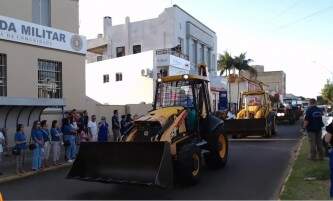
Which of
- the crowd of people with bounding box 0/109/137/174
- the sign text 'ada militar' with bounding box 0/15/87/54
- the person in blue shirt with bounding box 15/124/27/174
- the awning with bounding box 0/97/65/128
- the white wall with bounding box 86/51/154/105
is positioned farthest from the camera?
the white wall with bounding box 86/51/154/105

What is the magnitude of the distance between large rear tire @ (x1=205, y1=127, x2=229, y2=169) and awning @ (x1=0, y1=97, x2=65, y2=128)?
22.1ft

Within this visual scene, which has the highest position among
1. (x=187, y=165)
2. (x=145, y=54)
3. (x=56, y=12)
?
(x=56, y=12)

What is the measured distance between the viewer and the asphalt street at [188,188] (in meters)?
10.2

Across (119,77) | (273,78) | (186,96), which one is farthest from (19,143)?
(273,78)

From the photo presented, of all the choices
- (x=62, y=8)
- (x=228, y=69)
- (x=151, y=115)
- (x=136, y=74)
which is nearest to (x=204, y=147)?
(x=151, y=115)

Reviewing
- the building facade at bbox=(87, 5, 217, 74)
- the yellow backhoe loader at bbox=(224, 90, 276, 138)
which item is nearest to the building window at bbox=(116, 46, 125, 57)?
the building facade at bbox=(87, 5, 217, 74)

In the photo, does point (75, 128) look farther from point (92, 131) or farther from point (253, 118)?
point (253, 118)

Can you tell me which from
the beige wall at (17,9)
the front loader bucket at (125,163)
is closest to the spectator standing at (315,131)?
the front loader bucket at (125,163)

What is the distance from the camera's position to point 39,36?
66.6ft

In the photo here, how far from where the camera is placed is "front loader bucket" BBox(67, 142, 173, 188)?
→ 10164 millimetres

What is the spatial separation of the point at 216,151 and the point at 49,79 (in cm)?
1035

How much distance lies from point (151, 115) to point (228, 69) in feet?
169

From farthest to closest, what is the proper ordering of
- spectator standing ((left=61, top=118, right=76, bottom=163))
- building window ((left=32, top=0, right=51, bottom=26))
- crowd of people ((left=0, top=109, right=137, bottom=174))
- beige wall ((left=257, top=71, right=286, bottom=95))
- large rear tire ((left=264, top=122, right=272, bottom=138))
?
1. beige wall ((left=257, top=71, right=286, bottom=95))
2. large rear tire ((left=264, top=122, right=272, bottom=138))
3. building window ((left=32, top=0, right=51, bottom=26))
4. spectator standing ((left=61, top=118, right=76, bottom=163))
5. crowd of people ((left=0, top=109, right=137, bottom=174))

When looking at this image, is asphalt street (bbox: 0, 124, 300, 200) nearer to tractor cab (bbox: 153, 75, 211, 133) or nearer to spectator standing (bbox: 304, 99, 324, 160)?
spectator standing (bbox: 304, 99, 324, 160)
